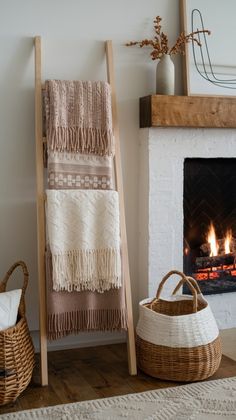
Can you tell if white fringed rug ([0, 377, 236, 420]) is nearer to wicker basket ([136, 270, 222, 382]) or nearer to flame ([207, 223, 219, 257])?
wicker basket ([136, 270, 222, 382])

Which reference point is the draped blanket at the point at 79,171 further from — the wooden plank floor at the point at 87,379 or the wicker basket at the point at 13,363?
the wooden plank floor at the point at 87,379

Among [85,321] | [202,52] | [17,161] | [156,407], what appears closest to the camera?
[156,407]

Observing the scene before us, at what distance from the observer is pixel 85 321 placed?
2.50 meters

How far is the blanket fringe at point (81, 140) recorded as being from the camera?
2455 millimetres

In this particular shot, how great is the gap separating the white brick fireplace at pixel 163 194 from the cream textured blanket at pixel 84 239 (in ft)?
1.22

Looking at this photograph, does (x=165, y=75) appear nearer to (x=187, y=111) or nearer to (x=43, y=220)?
(x=187, y=111)

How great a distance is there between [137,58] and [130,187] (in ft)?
2.18

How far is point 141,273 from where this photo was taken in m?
2.91

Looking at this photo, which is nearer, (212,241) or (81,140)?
(81,140)

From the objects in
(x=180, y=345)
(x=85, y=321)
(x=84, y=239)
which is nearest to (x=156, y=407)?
(x=180, y=345)

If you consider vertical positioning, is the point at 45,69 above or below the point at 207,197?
above

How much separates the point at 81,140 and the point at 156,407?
3.91 ft

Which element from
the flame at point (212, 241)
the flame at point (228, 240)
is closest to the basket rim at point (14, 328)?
the flame at point (212, 241)

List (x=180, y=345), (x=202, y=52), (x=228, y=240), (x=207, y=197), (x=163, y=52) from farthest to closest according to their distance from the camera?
(x=228, y=240) → (x=207, y=197) → (x=202, y=52) → (x=163, y=52) → (x=180, y=345)
